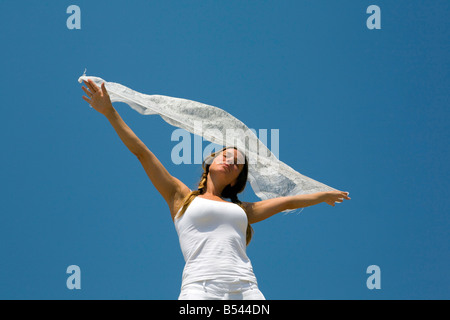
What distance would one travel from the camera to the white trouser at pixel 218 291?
3688 mm

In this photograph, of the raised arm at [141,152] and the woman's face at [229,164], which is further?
the woman's face at [229,164]

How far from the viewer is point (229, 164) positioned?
175 inches

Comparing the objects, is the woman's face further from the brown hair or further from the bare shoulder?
the bare shoulder

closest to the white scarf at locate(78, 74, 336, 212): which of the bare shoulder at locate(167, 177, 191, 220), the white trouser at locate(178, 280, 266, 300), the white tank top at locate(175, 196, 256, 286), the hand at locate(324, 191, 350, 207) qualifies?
the hand at locate(324, 191, 350, 207)

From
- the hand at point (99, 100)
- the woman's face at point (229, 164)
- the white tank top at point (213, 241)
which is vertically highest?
the hand at point (99, 100)

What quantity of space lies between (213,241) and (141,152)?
2.81 ft

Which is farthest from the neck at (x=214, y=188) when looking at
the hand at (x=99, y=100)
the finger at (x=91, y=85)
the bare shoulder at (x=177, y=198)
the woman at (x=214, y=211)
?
the finger at (x=91, y=85)

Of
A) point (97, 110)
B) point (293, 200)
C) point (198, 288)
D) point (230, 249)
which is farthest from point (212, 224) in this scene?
point (97, 110)

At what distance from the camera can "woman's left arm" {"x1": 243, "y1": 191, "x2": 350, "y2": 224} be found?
14.4 feet

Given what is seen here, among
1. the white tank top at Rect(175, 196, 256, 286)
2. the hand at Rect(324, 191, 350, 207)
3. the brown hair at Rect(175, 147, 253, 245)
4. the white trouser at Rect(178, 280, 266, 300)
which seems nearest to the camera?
the white trouser at Rect(178, 280, 266, 300)

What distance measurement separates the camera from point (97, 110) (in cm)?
416

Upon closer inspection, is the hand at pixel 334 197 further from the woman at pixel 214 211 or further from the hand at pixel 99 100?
the hand at pixel 99 100

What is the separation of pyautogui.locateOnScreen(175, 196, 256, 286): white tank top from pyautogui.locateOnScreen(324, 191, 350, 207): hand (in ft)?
2.62
